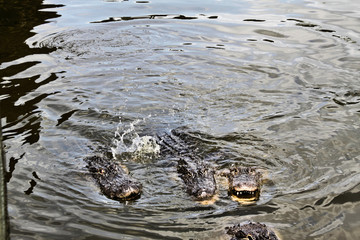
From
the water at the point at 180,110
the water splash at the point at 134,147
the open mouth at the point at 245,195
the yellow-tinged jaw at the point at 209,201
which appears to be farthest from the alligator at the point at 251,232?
the water splash at the point at 134,147

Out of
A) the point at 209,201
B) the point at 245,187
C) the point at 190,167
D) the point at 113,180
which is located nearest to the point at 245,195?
the point at 245,187

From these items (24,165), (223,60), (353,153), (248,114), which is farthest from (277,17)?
(24,165)

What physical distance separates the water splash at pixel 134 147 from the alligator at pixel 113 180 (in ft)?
2.15

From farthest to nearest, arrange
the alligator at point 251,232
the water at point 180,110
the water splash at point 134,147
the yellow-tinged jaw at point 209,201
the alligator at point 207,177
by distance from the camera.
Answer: the water splash at point 134,147
the alligator at point 207,177
the yellow-tinged jaw at point 209,201
the water at point 180,110
the alligator at point 251,232

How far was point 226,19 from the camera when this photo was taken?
15406 mm

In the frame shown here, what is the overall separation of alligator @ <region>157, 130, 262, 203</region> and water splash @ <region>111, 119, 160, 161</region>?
0.72 ft

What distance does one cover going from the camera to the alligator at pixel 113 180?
6.25 metres

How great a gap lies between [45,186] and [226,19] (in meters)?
10.4

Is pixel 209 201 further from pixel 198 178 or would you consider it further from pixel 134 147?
pixel 134 147

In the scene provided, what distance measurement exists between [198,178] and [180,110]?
2.98 m

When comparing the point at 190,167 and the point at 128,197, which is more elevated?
the point at 190,167

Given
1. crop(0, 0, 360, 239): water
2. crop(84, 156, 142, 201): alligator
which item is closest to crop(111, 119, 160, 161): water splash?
crop(0, 0, 360, 239): water

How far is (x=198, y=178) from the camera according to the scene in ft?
21.1

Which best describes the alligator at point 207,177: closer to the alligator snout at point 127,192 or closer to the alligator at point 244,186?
the alligator at point 244,186
